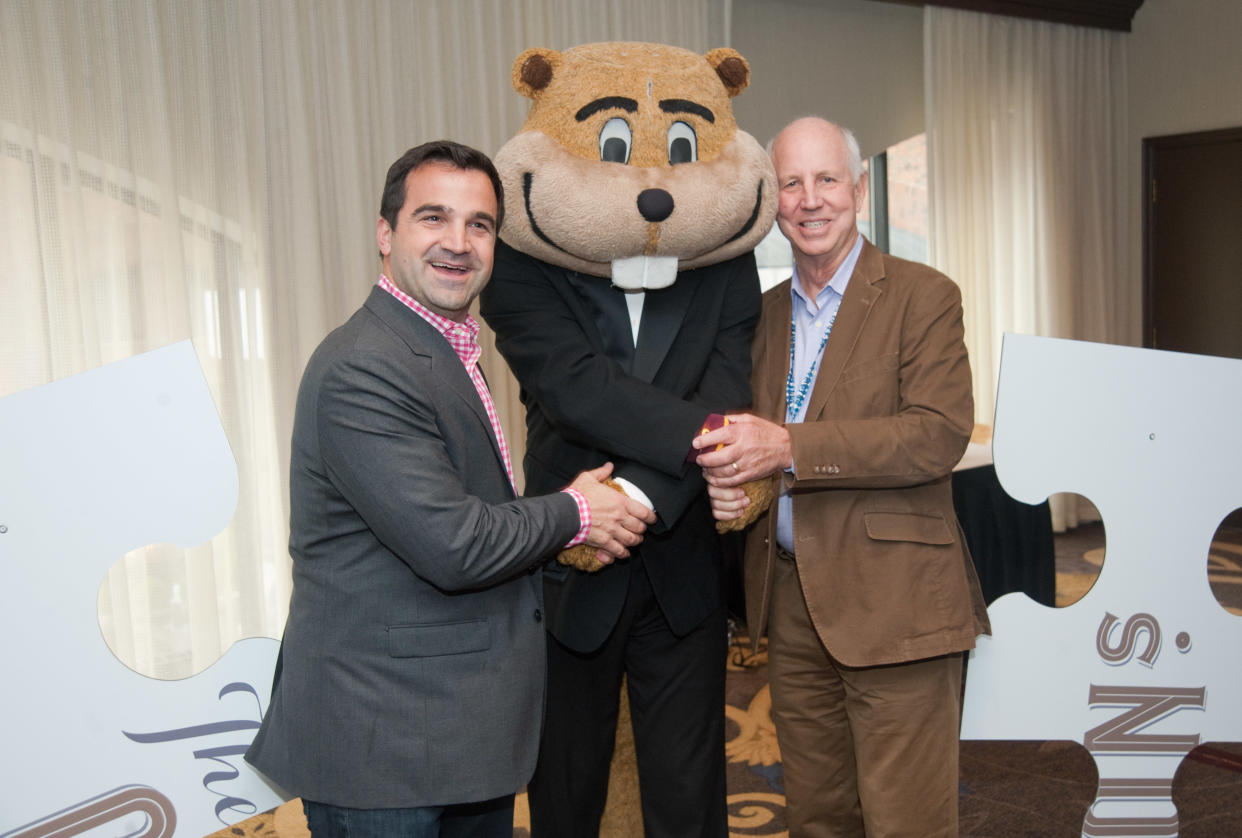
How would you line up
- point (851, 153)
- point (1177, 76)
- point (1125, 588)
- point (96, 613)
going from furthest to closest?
point (1177, 76) → point (1125, 588) → point (851, 153) → point (96, 613)

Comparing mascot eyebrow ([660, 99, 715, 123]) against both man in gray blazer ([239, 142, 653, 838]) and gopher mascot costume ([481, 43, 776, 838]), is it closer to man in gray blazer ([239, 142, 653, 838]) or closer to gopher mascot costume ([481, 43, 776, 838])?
gopher mascot costume ([481, 43, 776, 838])

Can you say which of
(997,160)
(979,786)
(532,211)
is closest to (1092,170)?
(997,160)

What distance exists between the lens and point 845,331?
191 cm

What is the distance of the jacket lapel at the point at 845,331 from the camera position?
1.90 meters

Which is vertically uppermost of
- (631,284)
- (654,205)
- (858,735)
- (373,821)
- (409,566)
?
(654,205)

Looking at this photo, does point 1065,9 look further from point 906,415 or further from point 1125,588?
point 906,415

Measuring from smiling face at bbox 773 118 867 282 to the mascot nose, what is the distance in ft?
1.03

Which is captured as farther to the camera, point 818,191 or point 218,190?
point 218,190

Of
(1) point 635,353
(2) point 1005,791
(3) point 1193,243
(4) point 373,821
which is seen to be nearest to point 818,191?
(1) point 635,353

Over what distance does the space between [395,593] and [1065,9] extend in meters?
5.87

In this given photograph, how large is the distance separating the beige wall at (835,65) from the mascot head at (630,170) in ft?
11.2

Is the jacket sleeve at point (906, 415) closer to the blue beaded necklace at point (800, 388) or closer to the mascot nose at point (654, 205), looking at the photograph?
the blue beaded necklace at point (800, 388)

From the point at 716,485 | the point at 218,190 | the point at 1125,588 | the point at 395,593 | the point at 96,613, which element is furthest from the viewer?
the point at 218,190

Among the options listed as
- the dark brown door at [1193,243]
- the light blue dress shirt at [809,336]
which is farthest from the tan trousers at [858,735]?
the dark brown door at [1193,243]
